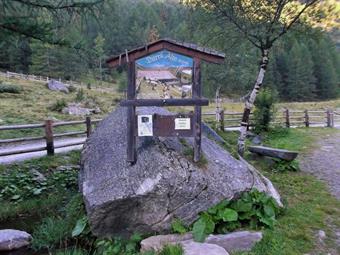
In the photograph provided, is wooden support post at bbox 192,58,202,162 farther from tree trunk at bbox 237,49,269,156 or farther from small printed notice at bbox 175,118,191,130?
tree trunk at bbox 237,49,269,156

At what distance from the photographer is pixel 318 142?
1536 cm

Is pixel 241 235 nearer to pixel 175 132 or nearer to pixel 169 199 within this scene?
pixel 169 199

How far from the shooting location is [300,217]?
6211 millimetres

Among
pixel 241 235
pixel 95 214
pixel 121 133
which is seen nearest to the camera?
pixel 241 235

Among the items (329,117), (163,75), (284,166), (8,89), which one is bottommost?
(284,166)

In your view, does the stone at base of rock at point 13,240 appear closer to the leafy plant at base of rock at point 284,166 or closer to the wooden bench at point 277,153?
the leafy plant at base of rock at point 284,166

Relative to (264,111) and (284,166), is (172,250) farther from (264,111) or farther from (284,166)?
(264,111)

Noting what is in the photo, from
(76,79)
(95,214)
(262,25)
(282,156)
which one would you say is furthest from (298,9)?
(76,79)

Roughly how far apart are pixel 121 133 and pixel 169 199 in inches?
109

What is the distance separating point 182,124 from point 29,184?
4.54 metres

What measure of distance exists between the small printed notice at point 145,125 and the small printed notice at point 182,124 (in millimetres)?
431

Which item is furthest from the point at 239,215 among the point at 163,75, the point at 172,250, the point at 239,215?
the point at 163,75

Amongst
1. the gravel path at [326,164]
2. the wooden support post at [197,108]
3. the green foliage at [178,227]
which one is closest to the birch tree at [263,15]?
the gravel path at [326,164]

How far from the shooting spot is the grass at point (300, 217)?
5.12 m
